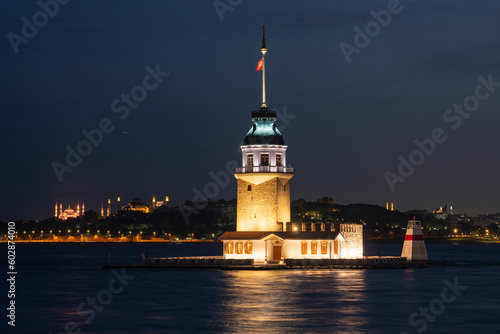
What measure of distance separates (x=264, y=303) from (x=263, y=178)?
77.8ft

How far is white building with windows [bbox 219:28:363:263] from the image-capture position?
69.5 metres

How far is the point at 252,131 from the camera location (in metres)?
71.8

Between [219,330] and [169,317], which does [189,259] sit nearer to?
[169,317]

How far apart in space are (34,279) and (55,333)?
37.1 meters

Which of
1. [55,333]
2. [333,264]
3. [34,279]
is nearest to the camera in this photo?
[55,333]

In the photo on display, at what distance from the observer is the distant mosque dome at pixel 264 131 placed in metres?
71.3

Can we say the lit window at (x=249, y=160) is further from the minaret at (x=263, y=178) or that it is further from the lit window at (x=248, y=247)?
the lit window at (x=248, y=247)

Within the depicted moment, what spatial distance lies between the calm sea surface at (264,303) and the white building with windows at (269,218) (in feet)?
7.18

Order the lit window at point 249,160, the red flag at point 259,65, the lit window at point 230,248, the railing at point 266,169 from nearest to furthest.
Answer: the railing at point 266,169, the lit window at point 230,248, the lit window at point 249,160, the red flag at point 259,65

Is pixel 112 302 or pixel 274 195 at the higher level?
pixel 274 195

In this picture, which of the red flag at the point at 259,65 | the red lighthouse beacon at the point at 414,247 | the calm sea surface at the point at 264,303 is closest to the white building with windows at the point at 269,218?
the calm sea surface at the point at 264,303

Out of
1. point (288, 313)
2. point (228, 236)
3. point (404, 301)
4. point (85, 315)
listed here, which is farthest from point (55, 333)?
point (228, 236)

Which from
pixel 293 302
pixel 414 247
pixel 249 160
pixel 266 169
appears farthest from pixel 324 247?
pixel 293 302

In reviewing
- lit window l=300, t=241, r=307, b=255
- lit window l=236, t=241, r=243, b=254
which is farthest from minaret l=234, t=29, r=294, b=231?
lit window l=300, t=241, r=307, b=255
